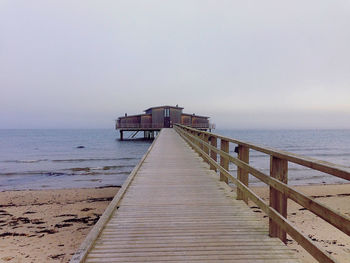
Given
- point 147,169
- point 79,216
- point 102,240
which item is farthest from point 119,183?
point 102,240

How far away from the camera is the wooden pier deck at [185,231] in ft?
8.65

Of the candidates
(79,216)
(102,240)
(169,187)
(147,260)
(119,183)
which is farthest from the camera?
(119,183)

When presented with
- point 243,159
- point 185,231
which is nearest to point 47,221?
point 185,231

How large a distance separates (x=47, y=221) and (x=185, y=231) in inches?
273

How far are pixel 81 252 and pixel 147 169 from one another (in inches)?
211

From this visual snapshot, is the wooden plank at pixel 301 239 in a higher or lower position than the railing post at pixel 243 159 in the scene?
lower

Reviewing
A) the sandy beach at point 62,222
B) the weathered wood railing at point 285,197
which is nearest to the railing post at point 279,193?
the weathered wood railing at point 285,197

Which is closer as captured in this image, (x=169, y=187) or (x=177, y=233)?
(x=177, y=233)

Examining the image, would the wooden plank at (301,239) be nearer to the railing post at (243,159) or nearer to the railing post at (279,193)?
the railing post at (279,193)

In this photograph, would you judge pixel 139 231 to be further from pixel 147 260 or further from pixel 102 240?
pixel 147 260

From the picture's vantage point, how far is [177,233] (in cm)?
319

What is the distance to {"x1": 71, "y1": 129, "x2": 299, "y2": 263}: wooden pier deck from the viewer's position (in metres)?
2.64

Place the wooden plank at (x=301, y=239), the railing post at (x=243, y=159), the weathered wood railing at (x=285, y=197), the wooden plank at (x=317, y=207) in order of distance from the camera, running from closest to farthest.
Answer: the wooden plank at (x=317, y=207) < the weathered wood railing at (x=285, y=197) < the wooden plank at (x=301, y=239) < the railing post at (x=243, y=159)

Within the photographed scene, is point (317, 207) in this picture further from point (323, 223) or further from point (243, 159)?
point (323, 223)
